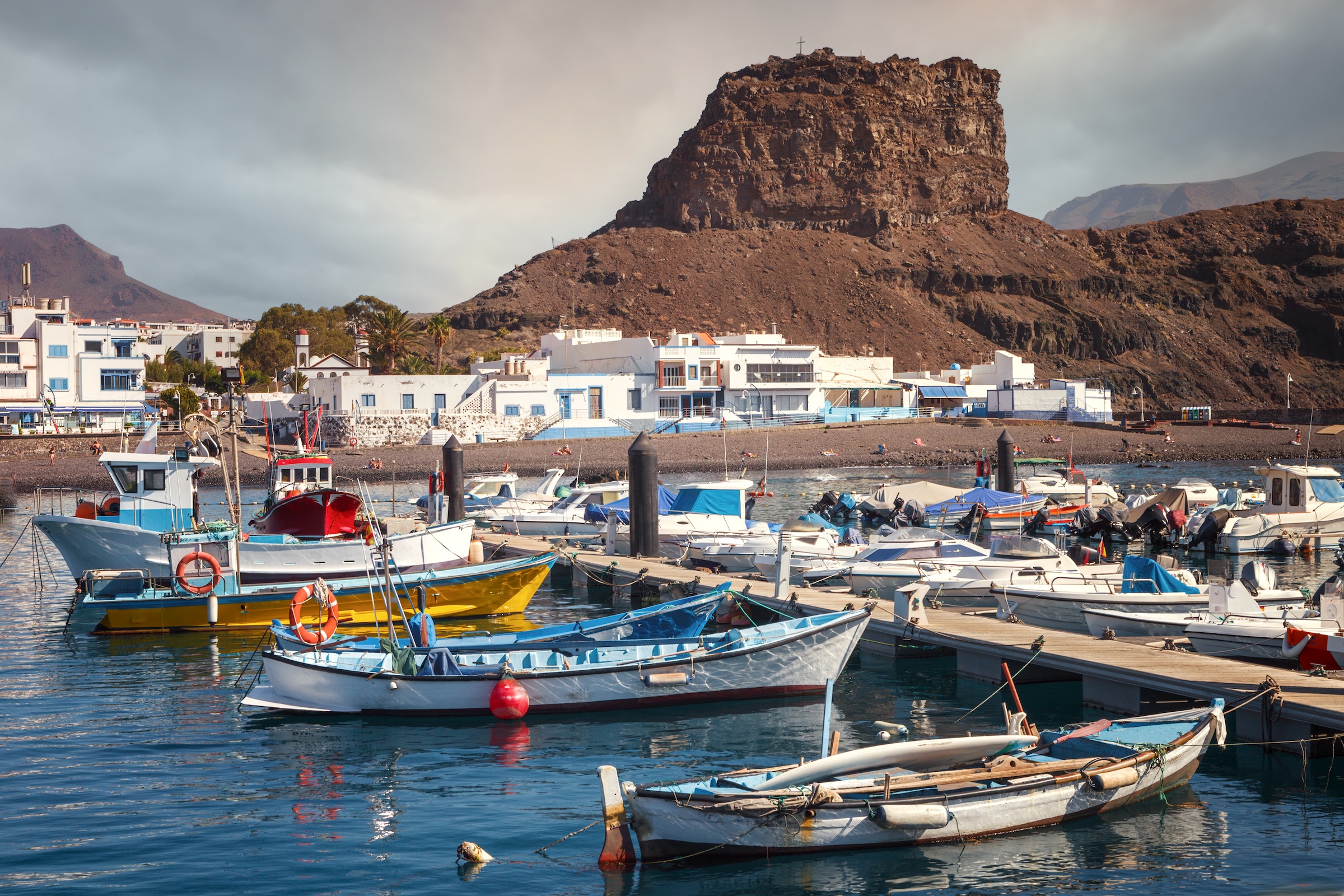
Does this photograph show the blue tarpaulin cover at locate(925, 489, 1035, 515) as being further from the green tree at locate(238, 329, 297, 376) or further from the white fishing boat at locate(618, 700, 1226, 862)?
the green tree at locate(238, 329, 297, 376)

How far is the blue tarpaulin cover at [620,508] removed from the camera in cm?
3844

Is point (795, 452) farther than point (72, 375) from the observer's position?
No

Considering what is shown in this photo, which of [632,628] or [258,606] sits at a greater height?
[632,628]

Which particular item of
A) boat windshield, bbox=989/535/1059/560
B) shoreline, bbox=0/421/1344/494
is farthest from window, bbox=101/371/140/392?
boat windshield, bbox=989/535/1059/560

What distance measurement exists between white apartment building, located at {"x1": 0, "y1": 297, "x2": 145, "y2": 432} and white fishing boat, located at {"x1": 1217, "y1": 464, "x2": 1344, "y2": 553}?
7503 centimetres

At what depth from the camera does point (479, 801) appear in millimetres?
14172

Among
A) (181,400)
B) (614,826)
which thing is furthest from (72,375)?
(614,826)

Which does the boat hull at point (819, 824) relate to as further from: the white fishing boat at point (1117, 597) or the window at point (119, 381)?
the window at point (119, 381)

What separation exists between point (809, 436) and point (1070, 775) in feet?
250

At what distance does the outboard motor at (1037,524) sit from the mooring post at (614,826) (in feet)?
112

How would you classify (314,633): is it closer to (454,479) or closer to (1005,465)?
(454,479)

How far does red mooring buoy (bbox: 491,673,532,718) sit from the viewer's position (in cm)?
1728

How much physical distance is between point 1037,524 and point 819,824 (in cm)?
3414

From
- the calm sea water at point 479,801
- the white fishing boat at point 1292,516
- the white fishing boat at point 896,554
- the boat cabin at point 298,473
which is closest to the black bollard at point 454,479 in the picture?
the boat cabin at point 298,473
